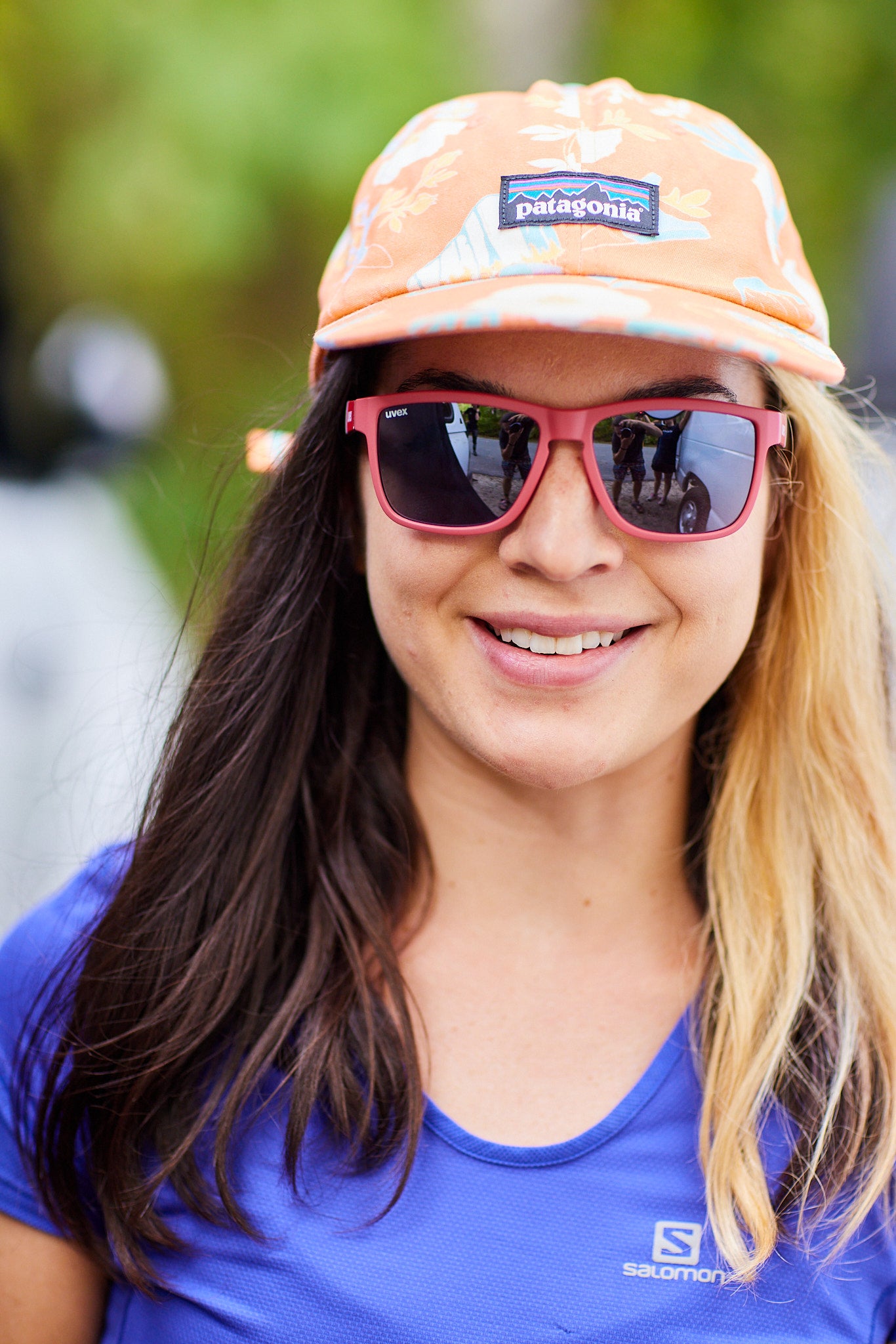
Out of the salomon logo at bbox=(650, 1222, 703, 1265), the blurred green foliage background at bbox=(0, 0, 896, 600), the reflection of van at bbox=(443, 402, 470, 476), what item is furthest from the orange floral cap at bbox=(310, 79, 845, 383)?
the blurred green foliage background at bbox=(0, 0, 896, 600)

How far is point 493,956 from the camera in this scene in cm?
180

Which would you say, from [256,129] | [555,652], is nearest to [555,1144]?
[555,652]

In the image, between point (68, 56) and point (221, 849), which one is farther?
point (68, 56)

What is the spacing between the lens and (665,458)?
4.87 ft

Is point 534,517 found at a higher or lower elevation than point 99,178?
lower

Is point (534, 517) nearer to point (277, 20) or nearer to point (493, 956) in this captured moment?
point (493, 956)

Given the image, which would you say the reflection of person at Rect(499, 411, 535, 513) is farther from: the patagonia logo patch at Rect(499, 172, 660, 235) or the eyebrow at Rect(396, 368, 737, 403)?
the patagonia logo patch at Rect(499, 172, 660, 235)

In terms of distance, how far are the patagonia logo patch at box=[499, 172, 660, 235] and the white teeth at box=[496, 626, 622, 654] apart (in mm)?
515

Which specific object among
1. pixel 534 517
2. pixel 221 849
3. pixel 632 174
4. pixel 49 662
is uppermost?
pixel 632 174

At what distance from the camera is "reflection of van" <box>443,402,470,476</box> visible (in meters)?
1.51

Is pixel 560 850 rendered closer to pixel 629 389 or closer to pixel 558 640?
pixel 558 640

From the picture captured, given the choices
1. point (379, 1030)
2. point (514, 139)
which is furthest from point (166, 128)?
point (379, 1030)

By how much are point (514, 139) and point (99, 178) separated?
623cm

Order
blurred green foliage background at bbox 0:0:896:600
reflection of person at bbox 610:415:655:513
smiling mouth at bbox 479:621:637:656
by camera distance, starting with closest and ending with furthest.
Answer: reflection of person at bbox 610:415:655:513 → smiling mouth at bbox 479:621:637:656 → blurred green foliage background at bbox 0:0:896:600
